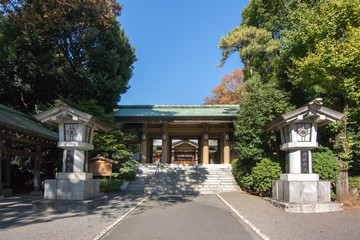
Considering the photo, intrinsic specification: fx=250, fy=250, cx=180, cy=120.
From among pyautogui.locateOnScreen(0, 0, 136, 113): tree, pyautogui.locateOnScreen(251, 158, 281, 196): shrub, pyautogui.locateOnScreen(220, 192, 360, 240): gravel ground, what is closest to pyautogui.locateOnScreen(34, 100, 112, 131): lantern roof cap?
pyautogui.locateOnScreen(220, 192, 360, 240): gravel ground

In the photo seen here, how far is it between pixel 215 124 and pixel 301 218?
13.2 metres

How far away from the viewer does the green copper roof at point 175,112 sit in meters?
17.8

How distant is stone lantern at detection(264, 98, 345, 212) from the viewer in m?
7.93

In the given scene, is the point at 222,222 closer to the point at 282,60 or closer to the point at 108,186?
the point at 108,186

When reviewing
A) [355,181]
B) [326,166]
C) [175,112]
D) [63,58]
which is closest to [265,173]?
[326,166]

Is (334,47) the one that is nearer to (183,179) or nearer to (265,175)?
(265,175)

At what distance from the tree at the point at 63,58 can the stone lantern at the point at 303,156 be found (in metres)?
10.4

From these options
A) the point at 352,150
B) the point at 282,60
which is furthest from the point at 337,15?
the point at 352,150

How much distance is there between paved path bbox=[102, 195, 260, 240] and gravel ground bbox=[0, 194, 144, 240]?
0.48 m

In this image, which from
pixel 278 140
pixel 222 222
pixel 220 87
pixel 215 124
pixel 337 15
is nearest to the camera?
pixel 222 222

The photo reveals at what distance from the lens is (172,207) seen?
8.60 m

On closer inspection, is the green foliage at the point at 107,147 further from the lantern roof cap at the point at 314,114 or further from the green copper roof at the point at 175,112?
the lantern roof cap at the point at 314,114

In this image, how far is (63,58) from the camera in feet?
49.6

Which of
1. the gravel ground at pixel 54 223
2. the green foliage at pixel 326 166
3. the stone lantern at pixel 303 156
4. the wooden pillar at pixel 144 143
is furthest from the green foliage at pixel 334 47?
the wooden pillar at pixel 144 143
